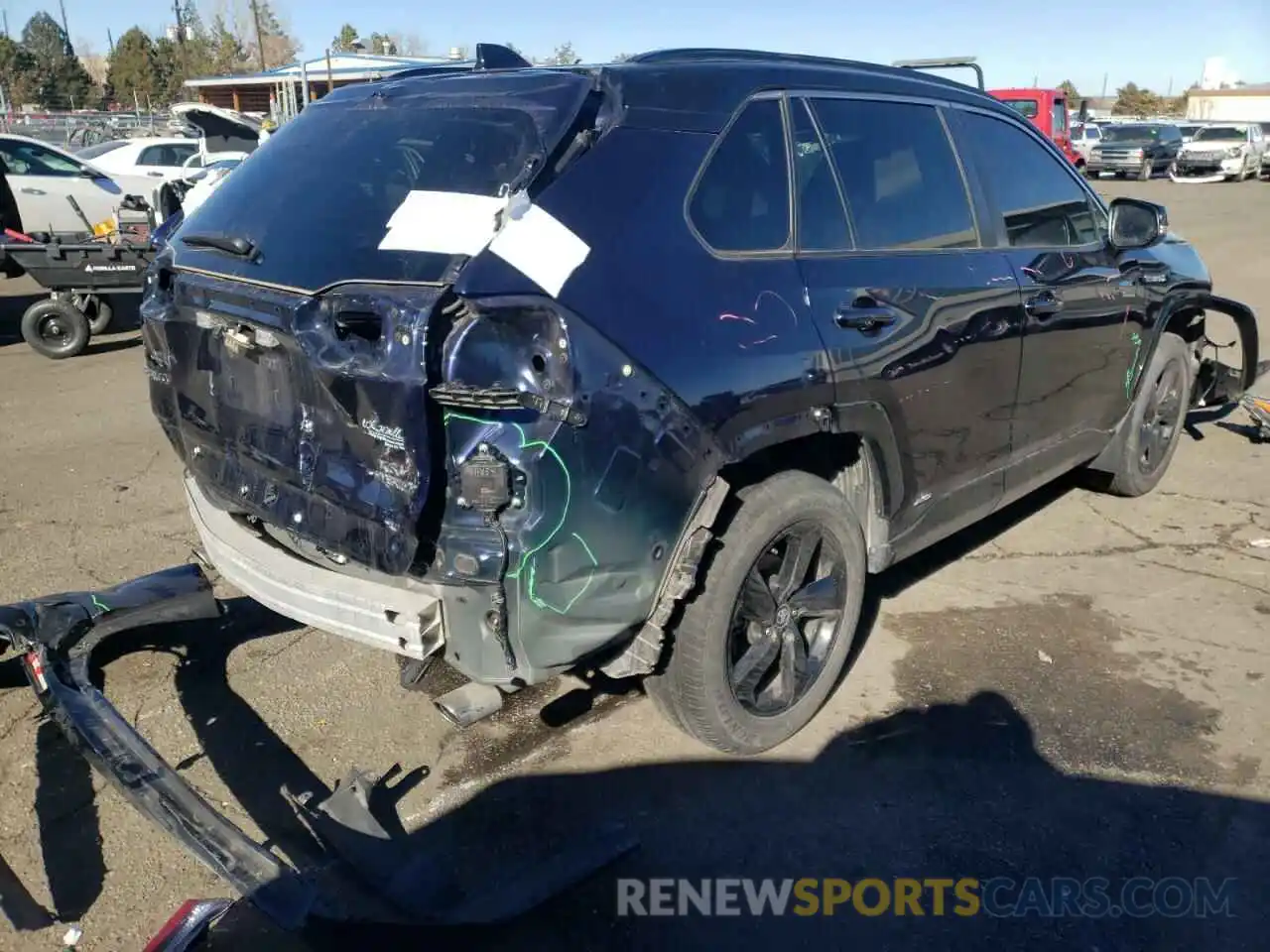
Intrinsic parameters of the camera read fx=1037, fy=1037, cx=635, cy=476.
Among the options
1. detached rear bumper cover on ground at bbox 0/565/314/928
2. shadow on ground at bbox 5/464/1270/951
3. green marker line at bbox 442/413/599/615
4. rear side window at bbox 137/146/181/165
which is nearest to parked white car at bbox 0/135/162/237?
rear side window at bbox 137/146/181/165

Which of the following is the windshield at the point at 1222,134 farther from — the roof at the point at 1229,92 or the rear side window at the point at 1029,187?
the roof at the point at 1229,92

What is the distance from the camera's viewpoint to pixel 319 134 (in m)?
3.23

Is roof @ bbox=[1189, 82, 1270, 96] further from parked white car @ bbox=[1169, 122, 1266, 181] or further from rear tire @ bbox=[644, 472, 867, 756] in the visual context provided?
rear tire @ bbox=[644, 472, 867, 756]

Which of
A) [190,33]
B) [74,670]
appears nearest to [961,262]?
[74,670]

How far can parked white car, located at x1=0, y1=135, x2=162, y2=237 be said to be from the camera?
43.1 feet

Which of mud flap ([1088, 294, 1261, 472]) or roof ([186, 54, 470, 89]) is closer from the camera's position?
mud flap ([1088, 294, 1261, 472])

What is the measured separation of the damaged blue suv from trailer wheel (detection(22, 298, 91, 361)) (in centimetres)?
684

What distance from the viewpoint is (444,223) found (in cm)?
258

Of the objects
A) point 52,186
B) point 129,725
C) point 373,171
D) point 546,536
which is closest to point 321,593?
point 129,725

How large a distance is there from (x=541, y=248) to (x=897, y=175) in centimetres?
162

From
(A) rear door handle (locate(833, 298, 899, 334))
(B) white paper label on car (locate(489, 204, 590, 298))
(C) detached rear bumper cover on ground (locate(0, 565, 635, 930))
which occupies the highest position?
(B) white paper label on car (locate(489, 204, 590, 298))

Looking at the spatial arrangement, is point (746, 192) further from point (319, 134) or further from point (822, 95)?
point (319, 134)

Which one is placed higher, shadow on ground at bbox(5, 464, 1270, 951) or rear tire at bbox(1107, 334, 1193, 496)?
rear tire at bbox(1107, 334, 1193, 496)

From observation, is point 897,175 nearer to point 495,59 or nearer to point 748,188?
point 748,188
